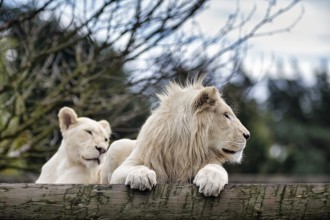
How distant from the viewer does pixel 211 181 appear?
396cm

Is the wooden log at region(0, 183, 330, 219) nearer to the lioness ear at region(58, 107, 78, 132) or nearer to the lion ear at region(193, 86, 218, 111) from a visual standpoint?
the lion ear at region(193, 86, 218, 111)

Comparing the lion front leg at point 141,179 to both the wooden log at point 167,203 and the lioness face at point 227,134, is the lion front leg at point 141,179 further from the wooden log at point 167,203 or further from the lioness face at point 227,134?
the lioness face at point 227,134

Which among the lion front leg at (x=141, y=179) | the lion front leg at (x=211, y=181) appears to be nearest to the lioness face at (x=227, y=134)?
the lion front leg at (x=211, y=181)

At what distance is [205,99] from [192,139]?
0.28 meters

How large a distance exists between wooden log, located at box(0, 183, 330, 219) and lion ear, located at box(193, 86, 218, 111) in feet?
3.39

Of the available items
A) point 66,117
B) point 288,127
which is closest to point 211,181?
point 66,117

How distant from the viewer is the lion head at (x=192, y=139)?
189 inches

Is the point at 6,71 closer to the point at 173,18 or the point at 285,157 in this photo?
the point at 173,18

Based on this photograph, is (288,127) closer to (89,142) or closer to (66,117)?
(66,117)

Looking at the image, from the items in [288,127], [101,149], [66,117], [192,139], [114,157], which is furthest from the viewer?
[288,127]

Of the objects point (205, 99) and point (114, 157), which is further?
point (114, 157)

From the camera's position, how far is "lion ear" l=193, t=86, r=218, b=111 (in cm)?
488

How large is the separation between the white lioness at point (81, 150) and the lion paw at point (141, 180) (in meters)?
1.56

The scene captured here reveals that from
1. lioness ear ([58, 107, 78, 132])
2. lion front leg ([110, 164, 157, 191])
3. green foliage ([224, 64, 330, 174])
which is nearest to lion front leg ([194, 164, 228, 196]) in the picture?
lion front leg ([110, 164, 157, 191])
